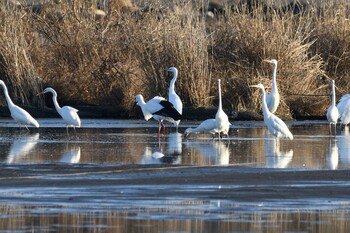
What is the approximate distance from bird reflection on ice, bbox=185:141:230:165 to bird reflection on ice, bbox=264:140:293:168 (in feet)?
2.02

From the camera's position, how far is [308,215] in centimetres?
977

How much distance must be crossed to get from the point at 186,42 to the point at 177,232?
16.4 m

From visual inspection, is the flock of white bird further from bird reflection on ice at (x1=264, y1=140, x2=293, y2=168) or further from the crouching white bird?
bird reflection on ice at (x1=264, y1=140, x2=293, y2=168)

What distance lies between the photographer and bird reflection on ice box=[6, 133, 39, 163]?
48.6 feet

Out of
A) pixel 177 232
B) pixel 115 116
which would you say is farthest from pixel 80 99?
pixel 177 232

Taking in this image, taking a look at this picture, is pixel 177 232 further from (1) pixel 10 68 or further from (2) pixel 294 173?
(1) pixel 10 68

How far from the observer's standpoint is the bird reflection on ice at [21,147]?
14.8 metres

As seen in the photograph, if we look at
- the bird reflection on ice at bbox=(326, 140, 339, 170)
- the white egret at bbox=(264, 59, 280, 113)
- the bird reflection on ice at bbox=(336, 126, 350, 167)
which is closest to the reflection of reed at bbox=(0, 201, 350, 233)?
the bird reflection on ice at bbox=(326, 140, 339, 170)

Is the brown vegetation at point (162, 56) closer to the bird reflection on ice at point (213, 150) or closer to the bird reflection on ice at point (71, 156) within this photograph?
the bird reflection on ice at point (213, 150)

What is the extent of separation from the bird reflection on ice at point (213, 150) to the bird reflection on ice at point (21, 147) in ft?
8.87

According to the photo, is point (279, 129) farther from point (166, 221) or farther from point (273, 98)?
point (166, 221)

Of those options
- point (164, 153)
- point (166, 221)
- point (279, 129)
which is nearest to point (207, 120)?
point (279, 129)

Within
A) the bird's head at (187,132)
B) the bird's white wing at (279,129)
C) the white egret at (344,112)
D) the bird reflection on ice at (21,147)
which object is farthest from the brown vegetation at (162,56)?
the bird's white wing at (279,129)

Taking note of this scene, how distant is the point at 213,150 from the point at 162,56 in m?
9.22
